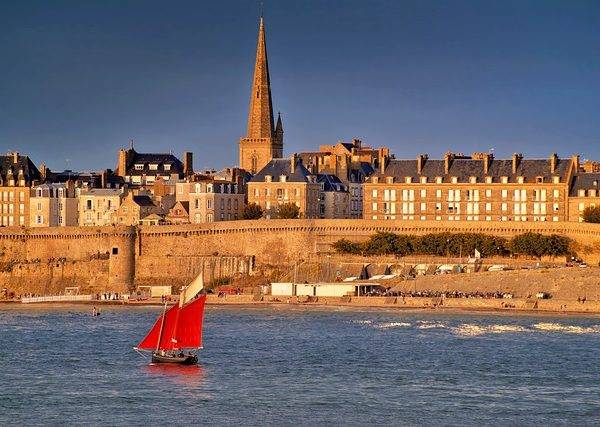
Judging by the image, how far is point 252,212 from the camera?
329 feet

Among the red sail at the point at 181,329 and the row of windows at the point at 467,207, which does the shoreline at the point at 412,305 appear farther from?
the red sail at the point at 181,329

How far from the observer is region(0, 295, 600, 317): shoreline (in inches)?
2970

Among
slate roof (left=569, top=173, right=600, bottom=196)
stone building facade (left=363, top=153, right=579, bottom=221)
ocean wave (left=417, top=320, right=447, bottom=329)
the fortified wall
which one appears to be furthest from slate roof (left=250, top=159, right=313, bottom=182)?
ocean wave (left=417, top=320, right=447, bottom=329)

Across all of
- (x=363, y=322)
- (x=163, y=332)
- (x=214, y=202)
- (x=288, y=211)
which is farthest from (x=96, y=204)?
(x=163, y=332)

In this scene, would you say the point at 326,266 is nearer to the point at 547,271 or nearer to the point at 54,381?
the point at 547,271

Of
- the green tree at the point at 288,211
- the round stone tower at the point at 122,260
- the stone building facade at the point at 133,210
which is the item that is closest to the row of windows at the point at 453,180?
the green tree at the point at 288,211

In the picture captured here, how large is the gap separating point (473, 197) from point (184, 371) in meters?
45.1

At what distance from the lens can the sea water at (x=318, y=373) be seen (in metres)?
45.7

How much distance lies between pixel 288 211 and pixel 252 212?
244 centimetres

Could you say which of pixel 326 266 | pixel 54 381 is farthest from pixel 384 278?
pixel 54 381

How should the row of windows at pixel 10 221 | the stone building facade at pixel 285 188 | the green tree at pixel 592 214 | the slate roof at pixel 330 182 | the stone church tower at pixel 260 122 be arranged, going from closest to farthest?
the green tree at pixel 592 214 → the stone building facade at pixel 285 188 → the slate roof at pixel 330 182 → the row of windows at pixel 10 221 → the stone church tower at pixel 260 122

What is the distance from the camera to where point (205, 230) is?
96062 mm

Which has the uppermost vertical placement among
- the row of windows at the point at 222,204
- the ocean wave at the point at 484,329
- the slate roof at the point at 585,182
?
the slate roof at the point at 585,182

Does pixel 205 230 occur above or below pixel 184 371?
above
